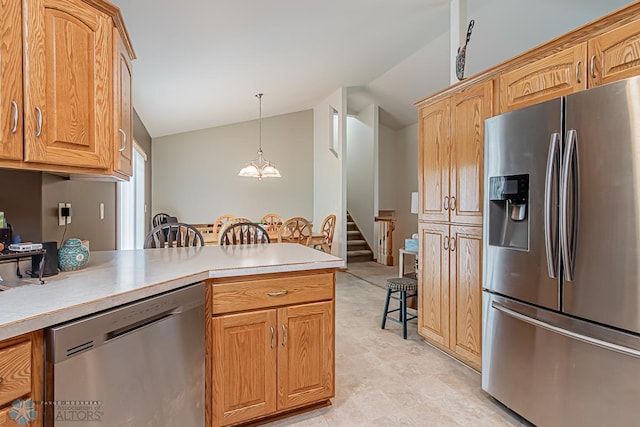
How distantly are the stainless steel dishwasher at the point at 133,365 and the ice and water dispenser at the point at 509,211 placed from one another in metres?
1.70

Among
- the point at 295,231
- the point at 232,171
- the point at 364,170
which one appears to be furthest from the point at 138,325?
the point at 364,170

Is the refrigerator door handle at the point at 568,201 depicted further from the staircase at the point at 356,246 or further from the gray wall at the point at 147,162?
the staircase at the point at 356,246

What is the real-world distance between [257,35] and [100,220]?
2.21 m

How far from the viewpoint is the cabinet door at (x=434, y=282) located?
8.60 ft

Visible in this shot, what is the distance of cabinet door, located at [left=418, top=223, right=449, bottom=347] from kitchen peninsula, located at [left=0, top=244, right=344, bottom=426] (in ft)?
3.57

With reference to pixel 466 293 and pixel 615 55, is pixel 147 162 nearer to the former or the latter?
pixel 466 293

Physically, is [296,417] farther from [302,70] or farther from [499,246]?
[302,70]

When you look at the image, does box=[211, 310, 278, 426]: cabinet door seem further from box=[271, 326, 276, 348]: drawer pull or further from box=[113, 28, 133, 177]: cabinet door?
box=[113, 28, 133, 177]: cabinet door

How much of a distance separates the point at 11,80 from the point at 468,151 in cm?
247

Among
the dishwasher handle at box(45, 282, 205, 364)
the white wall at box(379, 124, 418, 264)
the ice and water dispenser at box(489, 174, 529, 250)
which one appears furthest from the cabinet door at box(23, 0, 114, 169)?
the white wall at box(379, 124, 418, 264)

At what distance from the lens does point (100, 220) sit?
8.73 ft

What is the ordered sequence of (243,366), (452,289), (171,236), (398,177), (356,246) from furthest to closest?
(398,177)
(356,246)
(171,236)
(452,289)
(243,366)

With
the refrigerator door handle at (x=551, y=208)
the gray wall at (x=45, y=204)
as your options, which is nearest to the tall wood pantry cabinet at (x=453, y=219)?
the refrigerator door handle at (x=551, y=208)

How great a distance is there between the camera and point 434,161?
2.77m
